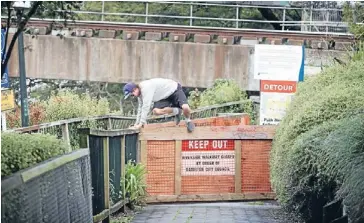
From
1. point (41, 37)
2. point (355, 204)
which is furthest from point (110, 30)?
point (355, 204)

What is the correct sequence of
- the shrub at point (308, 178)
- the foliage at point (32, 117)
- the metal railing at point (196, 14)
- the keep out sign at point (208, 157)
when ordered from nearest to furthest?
1. the shrub at point (308, 178)
2. the keep out sign at point (208, 157)
3. the foliage at point (32, 117)
4. the metal railing at point (196, 14)

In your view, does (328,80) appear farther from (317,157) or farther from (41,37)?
(41,37)

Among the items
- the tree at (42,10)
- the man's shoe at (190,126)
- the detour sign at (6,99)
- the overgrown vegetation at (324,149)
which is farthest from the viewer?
the man's shoe at (190,126)

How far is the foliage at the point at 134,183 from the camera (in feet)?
38.6

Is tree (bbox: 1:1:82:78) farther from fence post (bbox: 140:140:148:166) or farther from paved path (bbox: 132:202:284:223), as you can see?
fence post (bbox: 140:140:148:166)

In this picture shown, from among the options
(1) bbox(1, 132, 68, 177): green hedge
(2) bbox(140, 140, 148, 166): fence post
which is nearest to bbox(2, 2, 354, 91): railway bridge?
(2) bbox(140, 140, 148, 166): fence post

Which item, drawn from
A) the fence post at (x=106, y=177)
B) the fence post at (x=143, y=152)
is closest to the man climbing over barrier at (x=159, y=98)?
the fence post at (x=143, y=152)

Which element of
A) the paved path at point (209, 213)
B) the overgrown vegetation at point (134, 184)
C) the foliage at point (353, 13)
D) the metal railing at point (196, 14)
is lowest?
the paved path at point (209, 213)

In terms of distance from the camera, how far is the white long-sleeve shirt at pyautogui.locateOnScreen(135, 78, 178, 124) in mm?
13758

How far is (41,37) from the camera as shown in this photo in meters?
27.5

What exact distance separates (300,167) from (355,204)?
2.40 metres

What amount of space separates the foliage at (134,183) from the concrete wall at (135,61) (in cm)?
1599

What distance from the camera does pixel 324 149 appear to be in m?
7.73

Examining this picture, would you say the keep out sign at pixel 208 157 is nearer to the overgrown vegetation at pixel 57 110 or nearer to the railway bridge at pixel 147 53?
the overgrown vegetation at pixel 57 110
